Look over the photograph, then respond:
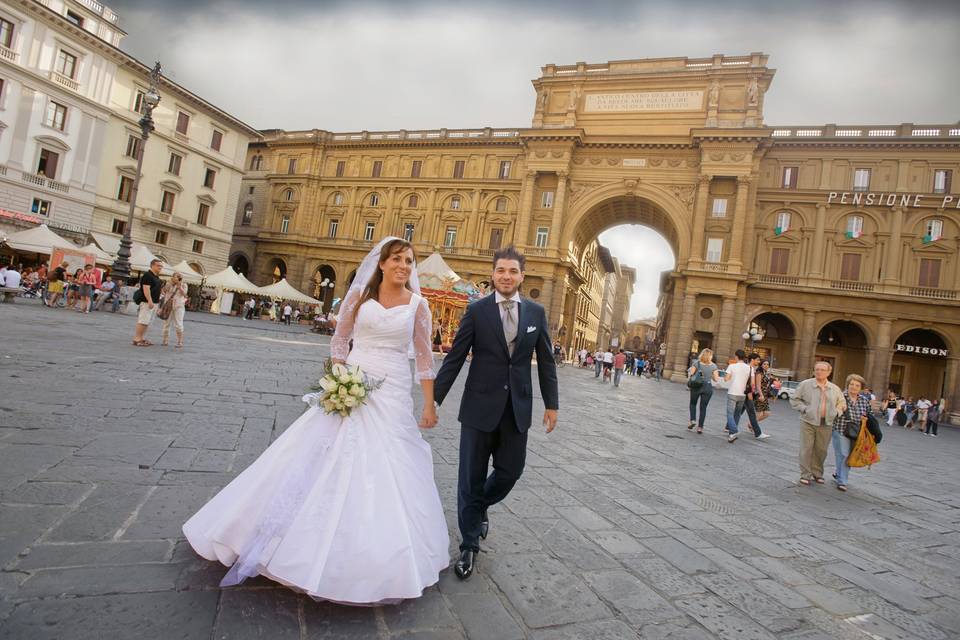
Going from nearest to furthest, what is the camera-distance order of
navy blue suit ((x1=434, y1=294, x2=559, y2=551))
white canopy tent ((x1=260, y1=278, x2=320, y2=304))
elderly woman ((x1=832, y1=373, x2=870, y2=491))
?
navy blue suit ((x1=434, y1=294, x2=559, y2=551))
elderly woman ((x1=832, y1=373, x2=870, y2=491))
white canopy tent ((x1=260, y1=278, x2=320, y2=304))

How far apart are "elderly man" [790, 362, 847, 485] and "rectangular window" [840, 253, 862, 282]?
28.6m

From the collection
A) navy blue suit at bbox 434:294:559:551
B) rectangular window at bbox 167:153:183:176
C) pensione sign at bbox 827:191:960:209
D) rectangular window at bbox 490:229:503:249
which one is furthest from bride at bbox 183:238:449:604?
rectangular window at bbox 167:153:183:176

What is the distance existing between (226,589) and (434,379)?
1.43 m

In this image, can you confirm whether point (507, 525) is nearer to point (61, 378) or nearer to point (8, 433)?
point (8, 433)

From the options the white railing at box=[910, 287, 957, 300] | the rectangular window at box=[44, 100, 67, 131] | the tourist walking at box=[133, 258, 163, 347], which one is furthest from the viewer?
the white railing at box=[910, 287, 957, 300]

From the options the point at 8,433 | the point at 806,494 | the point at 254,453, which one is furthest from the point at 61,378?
the point at 806,494

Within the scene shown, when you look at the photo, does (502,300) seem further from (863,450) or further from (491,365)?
(863,450)

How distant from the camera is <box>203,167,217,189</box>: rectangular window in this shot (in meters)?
35.6

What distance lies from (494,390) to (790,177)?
34.7 m

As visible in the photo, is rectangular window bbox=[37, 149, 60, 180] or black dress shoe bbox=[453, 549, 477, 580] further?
rectangular window bbox=[37, 149, 60, 180]

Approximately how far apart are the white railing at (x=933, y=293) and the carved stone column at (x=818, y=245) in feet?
14.9

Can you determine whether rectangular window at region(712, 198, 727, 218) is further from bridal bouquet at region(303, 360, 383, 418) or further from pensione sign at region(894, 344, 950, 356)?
bridal bouquet at region(303, 360, 383, 418)

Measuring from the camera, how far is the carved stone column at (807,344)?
28.9 m

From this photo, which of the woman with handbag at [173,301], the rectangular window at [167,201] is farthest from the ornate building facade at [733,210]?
the woman with handbag at [173,301]
